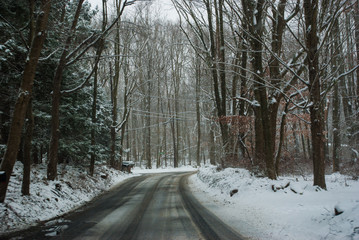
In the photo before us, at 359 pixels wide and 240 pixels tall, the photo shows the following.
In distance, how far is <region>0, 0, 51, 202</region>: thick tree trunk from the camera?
6812 millimetres

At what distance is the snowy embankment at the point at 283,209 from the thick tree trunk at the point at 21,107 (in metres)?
6.09

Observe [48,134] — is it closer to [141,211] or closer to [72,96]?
[72,96]

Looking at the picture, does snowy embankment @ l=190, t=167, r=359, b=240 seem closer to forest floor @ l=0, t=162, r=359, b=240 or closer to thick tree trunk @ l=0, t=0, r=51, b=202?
forest floor @ l=0, t=162, r=359, b=240

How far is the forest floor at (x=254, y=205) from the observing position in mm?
4855

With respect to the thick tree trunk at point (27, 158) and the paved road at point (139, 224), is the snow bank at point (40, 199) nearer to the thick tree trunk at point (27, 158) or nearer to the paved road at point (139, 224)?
the thick tree trunk at point (27, 158)

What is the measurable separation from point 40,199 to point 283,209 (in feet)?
24.3

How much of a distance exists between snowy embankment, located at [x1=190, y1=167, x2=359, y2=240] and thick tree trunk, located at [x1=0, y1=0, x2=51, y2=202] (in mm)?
6090

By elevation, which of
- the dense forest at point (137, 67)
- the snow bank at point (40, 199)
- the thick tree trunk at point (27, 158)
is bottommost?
the snow bank at point (40, 199)

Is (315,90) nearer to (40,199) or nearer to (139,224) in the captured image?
(139,224)

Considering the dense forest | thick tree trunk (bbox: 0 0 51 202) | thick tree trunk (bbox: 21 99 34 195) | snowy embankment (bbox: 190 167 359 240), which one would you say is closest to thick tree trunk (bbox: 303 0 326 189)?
the dense forest

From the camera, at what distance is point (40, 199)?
26.0 feet

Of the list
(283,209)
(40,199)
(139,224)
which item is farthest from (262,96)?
(40,199)

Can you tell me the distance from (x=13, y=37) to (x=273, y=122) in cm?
1140

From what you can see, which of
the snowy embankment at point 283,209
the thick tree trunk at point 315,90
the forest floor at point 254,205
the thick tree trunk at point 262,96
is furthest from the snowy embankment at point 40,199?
the thick tree trunk at point 315,90
